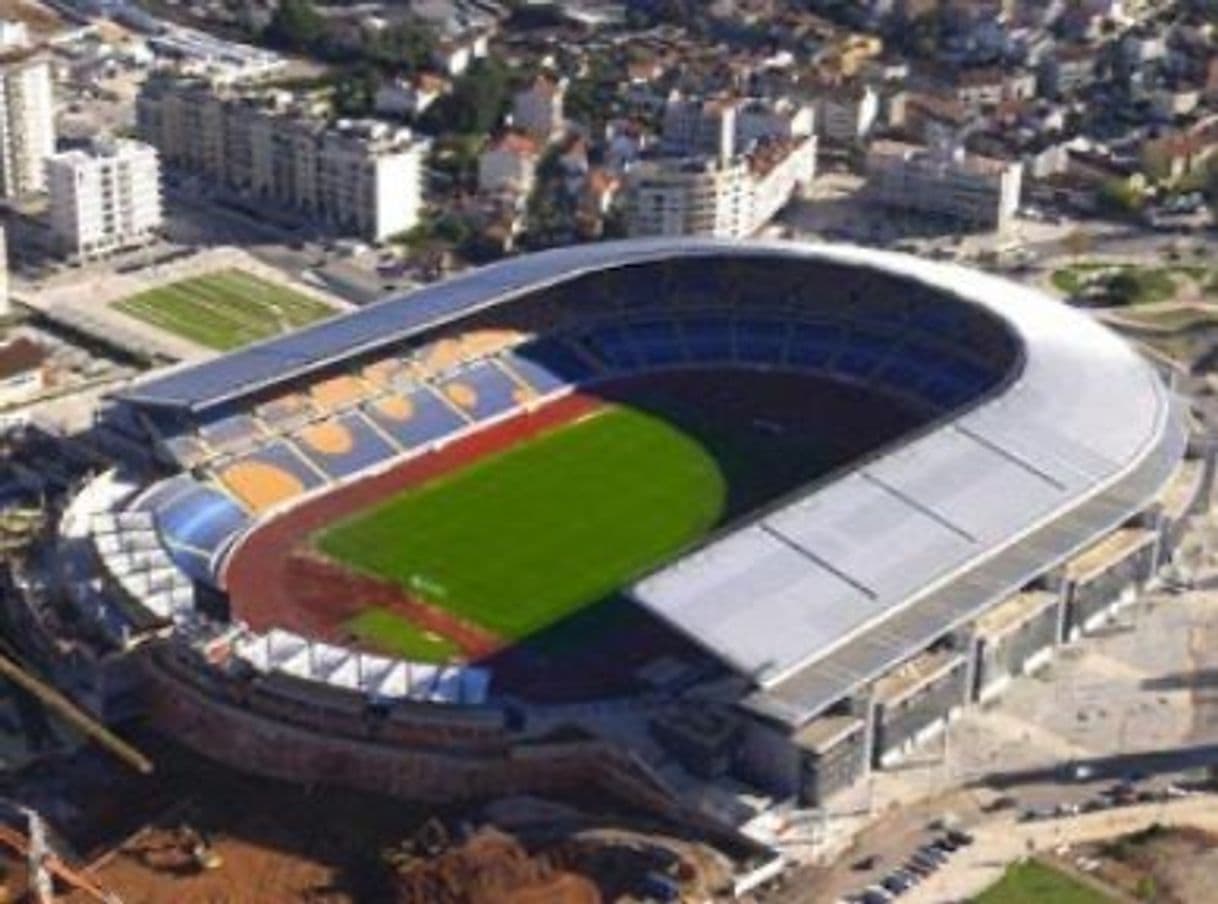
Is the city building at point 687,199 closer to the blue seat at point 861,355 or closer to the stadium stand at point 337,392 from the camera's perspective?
the blue seat at point 861,355

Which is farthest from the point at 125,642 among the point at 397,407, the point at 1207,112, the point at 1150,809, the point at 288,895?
the point at 1207,112

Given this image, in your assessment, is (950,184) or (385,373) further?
(950,184)

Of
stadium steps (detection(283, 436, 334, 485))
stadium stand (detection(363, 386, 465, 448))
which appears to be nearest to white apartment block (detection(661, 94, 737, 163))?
stadium stand (detection(363, 386, 465, 448))

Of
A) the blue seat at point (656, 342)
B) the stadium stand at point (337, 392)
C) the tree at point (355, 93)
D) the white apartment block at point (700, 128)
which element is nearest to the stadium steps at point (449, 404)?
the stadium stand at point (337, 392)

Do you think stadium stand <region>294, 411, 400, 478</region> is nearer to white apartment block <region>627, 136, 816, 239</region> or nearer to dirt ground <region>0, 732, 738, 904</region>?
dirt ground <region>0, 732, 738, 904</region>

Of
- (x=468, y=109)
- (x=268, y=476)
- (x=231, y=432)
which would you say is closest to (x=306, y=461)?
(x=268, y=476)

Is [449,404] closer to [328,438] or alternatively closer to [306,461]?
[328,438]
